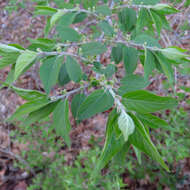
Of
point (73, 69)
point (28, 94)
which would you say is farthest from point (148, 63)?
point (28, 94)

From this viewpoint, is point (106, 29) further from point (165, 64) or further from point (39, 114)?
point (39, 114)

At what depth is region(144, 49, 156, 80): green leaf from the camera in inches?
33.4

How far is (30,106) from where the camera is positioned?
0.83m

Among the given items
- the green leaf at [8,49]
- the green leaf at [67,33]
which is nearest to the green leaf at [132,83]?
the green leaf at [67,33]

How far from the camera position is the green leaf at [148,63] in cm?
85

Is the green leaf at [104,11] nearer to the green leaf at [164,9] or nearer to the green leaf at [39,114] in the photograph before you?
the green leaf at [164,9]

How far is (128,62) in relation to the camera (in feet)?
3.24

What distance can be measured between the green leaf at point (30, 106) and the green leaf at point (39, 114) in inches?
1.6

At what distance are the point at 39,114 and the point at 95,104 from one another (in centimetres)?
28

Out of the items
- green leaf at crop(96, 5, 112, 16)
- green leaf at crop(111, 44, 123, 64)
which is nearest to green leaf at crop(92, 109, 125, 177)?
green leaf at crop(111, 44, 123, 64)

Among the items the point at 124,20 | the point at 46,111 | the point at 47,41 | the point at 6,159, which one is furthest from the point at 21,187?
the point at 124,20

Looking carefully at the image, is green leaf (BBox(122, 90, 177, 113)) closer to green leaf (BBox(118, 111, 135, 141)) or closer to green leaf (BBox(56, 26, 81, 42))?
green leaf (BBox(118, 111, 135, 141))

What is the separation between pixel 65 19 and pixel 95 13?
0.59ft

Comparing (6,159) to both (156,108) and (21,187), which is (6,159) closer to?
(21,187)
